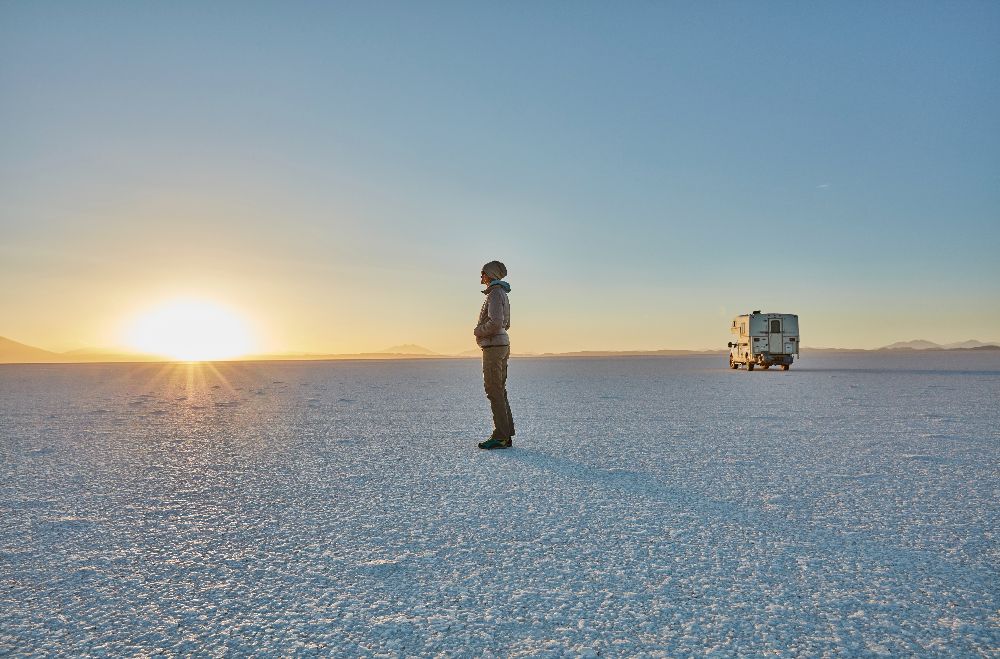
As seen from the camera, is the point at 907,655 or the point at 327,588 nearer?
the point at 907,655

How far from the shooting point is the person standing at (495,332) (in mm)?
Answer: 8117

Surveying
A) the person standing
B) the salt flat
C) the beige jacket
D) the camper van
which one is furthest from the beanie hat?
the camper van

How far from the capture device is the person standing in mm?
8117

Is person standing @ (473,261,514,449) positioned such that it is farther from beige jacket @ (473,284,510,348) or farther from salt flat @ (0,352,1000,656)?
salt flat @ (0,352,1000,656)

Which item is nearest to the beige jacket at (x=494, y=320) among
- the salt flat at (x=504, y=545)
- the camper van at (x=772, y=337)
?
the salt flat at (x=504, y=545)

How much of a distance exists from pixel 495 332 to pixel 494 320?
16 centimetres

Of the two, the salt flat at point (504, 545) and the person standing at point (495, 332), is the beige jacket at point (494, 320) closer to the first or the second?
the person standing at point (495, 332)

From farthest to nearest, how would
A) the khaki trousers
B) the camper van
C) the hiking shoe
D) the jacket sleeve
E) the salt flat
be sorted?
the camper van < the hiking shoe < the khaki trousers < the jacket sleeve < the salt flat

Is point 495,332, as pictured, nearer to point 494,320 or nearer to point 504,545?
point 494,320

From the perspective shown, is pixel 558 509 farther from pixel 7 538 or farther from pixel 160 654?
pixel 7 538

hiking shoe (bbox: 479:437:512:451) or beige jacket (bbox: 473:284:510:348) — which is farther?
hiking shoe (bbox: 479:437:512:451)

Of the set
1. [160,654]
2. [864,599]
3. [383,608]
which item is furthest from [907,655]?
[160,654]

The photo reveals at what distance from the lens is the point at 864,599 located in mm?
3381

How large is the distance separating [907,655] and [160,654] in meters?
3.21
